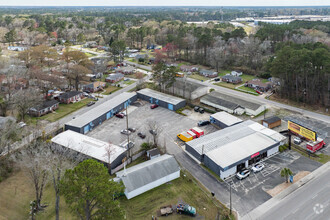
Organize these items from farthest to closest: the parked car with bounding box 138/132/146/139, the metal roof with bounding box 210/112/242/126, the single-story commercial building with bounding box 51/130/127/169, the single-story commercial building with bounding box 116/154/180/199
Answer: the metal roof with bounding box 210/112/242/126
the parked car with bounding box 138/132/146/139
the single-story commercial building with bounding box 51/130/127/169
the single-story commercial building with bounding box 116/154/180/199

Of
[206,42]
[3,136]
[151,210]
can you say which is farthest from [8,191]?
[206,42]

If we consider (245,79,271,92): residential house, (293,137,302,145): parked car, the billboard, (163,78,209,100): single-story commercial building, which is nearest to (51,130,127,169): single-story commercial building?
Answer: (293,137,302,145): parked car

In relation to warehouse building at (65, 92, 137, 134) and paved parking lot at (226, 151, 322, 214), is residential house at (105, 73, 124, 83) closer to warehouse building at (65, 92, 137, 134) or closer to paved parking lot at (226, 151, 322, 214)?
warehouse building at (65, 92, 137, 134)

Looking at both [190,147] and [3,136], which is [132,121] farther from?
[3,136]

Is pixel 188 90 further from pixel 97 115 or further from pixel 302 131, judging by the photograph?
pixel 302 131

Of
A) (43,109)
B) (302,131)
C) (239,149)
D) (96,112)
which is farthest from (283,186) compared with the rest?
(43,109)

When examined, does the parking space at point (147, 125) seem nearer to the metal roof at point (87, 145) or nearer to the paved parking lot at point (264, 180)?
the metal roof at point (87, 145)

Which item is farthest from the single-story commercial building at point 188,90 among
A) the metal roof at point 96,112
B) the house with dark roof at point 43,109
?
the house with dark roof at point 43,109
